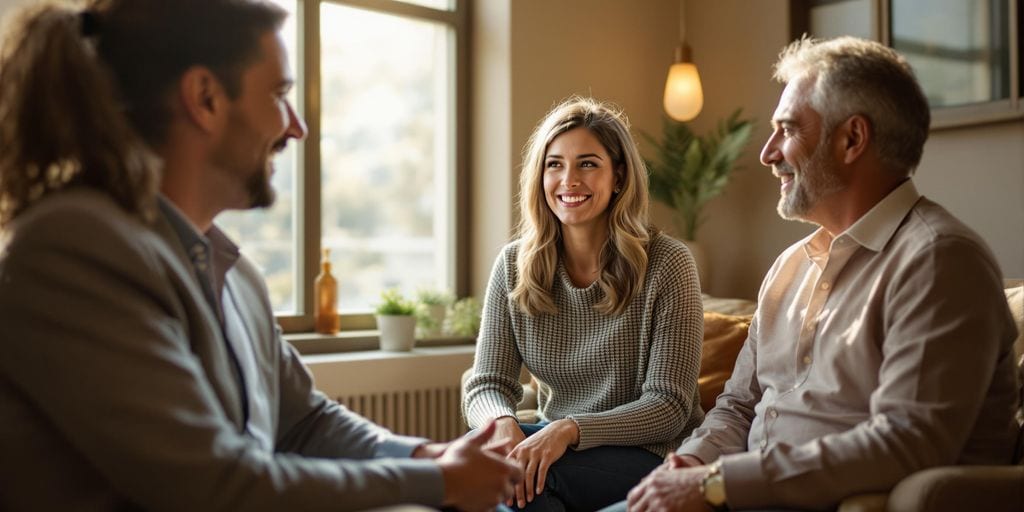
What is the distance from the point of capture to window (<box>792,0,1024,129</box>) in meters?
3.36

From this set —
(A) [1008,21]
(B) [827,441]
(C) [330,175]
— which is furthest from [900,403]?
(C) [330,175]

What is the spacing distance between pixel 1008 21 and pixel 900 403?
96.3 inches

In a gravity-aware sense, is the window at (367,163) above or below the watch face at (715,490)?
above

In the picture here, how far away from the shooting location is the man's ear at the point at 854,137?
68.4 inches

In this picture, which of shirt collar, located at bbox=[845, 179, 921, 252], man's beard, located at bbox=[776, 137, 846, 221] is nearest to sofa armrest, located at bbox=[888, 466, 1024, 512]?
shirt collar, located at bbox=[845, 179, 921, 252]

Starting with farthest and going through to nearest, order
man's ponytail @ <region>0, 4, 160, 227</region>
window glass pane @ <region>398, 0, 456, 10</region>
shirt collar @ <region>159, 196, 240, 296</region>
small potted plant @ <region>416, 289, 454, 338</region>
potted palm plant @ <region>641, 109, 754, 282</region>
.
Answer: window glass pane @ <region>398, 0, 456, 10</region>, potted palm plant @ <region>641, 109, 754, 282</region>, small potted plant @ <region>416, 289, 454, 338</region>, shirt collar @ <region>159, 196, 240, 296</region>, man's ponytail @ <region>0, 4, 160, 227</region>

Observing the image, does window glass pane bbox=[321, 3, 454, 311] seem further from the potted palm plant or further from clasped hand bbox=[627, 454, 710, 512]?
clasped hand bbox=[627, 454, 710, 512]

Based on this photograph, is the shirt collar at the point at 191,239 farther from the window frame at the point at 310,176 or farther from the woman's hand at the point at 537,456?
the window frame at the point at 310,176

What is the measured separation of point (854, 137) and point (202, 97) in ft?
3.83

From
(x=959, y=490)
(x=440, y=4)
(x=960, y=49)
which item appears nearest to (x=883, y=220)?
(x=959, y=490)

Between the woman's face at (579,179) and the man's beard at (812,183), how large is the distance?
2.04ft

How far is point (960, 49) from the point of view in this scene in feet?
11.5

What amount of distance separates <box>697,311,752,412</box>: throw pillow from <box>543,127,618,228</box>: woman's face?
0.55 meters

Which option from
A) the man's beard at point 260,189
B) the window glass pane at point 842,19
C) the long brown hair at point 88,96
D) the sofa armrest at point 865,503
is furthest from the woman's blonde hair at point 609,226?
the window glass pane at point 842,19
